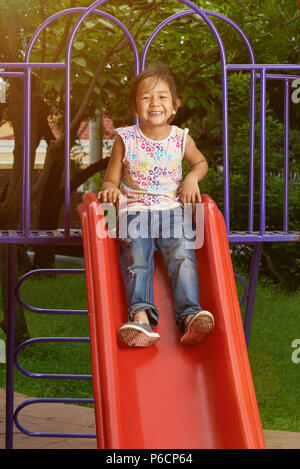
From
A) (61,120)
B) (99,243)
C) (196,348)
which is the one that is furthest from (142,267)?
(61,120)

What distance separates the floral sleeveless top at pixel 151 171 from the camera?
11.5 feet

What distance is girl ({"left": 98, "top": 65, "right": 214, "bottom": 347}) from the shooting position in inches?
125

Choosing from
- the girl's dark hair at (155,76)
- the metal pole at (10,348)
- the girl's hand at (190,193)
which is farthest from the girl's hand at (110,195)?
the metal pole at (10,348)

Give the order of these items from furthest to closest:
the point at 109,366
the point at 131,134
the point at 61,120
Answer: the point at 61,120 → the point at 131,134 → the point at 109,366

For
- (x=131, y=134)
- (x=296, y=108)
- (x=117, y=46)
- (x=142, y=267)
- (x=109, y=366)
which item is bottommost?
(x=109, y=366)

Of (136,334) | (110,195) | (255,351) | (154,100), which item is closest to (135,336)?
(136,334)

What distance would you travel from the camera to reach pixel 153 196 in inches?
138

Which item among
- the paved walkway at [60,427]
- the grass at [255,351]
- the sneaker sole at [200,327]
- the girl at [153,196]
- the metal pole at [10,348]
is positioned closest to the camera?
the sneaker sole at [200,327]

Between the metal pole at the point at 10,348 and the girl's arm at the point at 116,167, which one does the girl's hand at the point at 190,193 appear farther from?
the metal pole at the point at 10,348

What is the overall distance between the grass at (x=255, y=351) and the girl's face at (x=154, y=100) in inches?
103

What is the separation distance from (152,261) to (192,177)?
1.50ft
